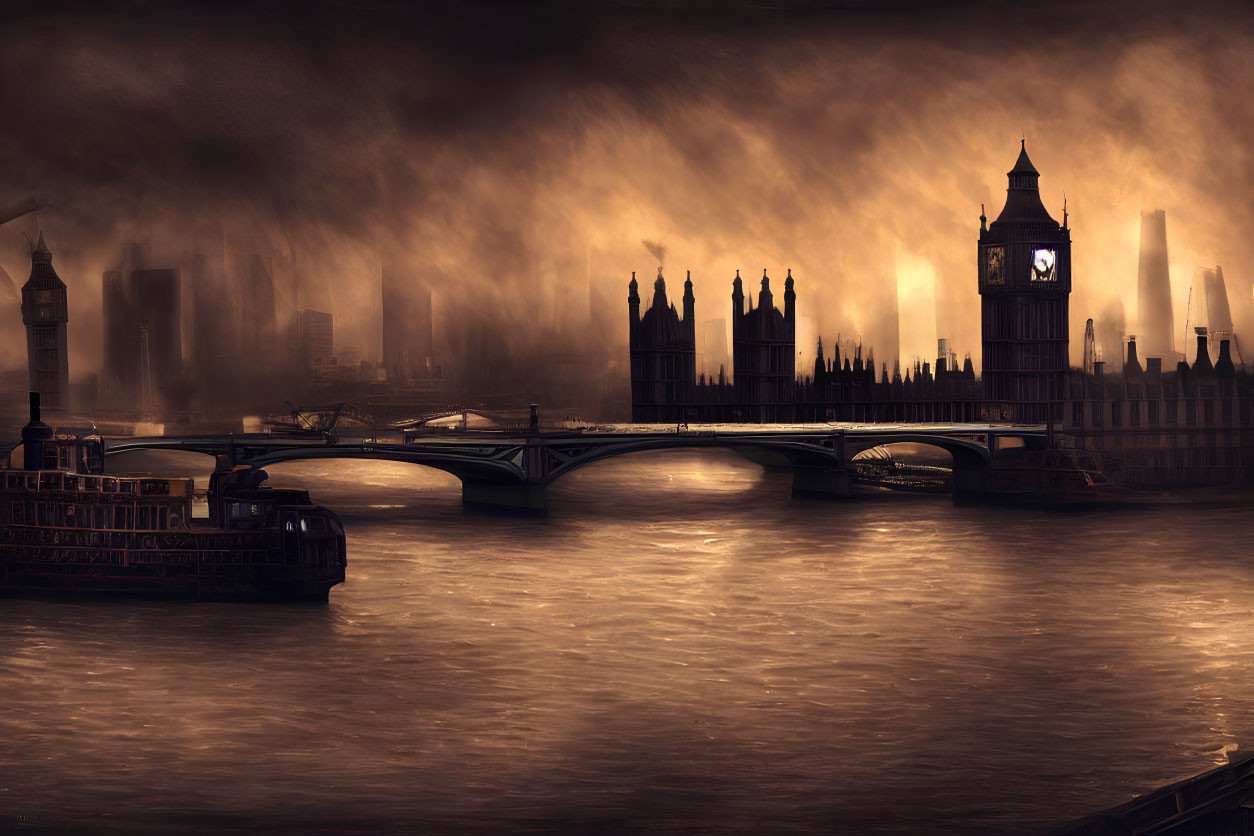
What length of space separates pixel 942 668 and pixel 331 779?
12.5 meters

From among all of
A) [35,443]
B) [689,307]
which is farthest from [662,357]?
[35,443]

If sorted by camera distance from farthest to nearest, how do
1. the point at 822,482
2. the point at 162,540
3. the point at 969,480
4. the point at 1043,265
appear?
the point at 1043,265
the point at 969,480
the point at 822,482
the point at 162,540

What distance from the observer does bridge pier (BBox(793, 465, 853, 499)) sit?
247 feet

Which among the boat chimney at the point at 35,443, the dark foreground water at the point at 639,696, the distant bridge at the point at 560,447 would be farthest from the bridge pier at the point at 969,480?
the boat chimney at the point at 35,443

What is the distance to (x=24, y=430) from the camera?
4212 centimetres

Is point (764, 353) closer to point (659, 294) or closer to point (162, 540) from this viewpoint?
point (659, 294)

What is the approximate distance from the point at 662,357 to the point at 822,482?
35.2 m

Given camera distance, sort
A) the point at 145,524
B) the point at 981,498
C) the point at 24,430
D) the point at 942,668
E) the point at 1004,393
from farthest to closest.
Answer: the point at 1004,393, the point at 981,498, the point at 24,430, the point at 145,524, the point at 942,668

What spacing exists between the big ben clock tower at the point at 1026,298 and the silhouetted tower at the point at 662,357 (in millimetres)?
21057

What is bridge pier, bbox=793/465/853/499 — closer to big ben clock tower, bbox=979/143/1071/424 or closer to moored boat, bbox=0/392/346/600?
big ben clock tower, bbox=979/143/1071/424

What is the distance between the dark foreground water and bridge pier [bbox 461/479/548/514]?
1696 cm

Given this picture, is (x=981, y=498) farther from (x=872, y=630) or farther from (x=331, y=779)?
(x=331, y=779)

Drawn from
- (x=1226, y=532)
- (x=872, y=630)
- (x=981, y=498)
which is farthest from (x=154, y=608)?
(x=981, y=498)

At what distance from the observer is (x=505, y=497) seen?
66688 mm
